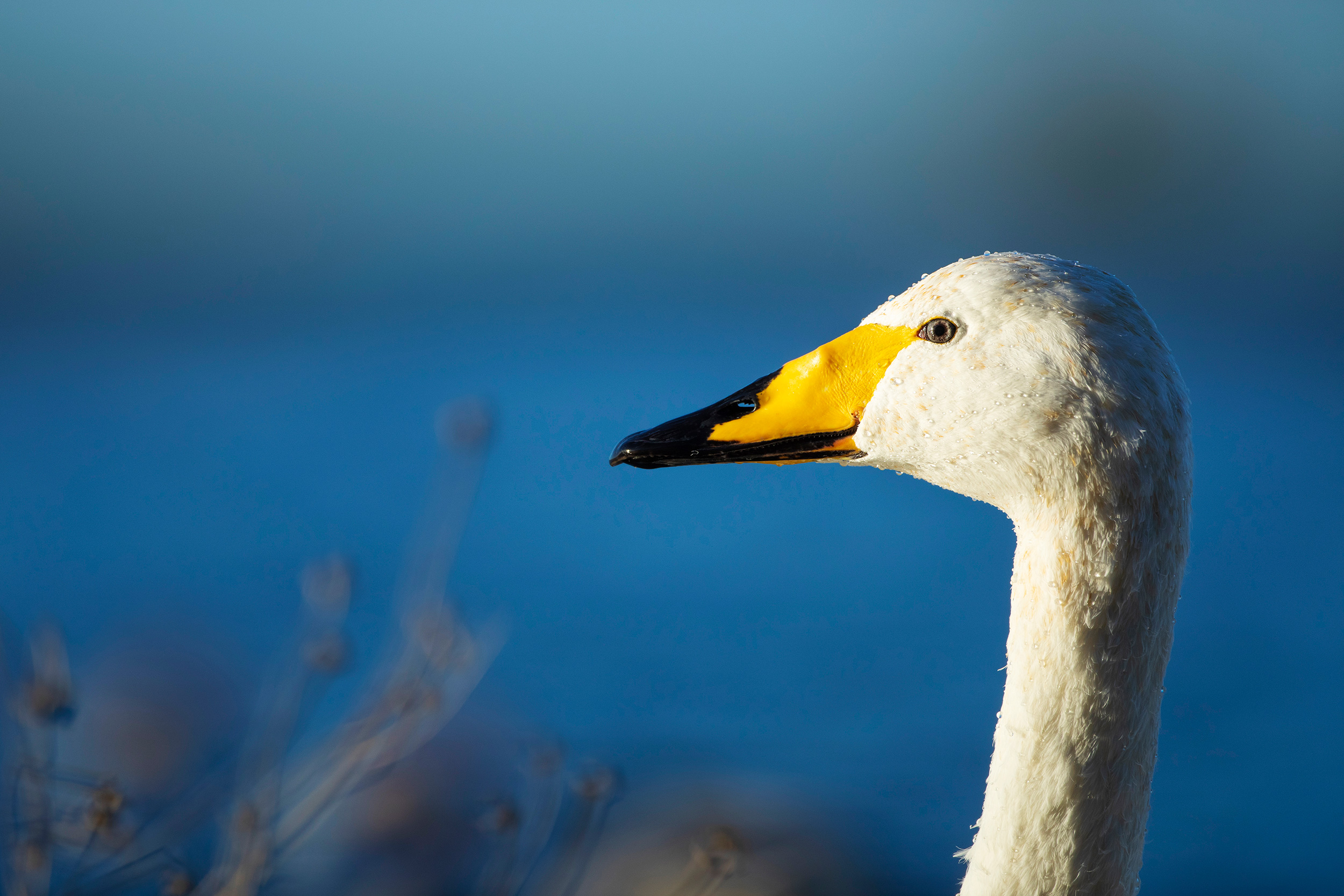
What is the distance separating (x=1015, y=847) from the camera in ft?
4.52

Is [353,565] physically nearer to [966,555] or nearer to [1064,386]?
[1064,386]

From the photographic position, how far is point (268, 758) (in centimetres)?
167

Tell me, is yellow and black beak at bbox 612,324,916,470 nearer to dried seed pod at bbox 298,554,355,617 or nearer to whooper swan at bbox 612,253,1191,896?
whooper swan at bbox 612,253,1191,896

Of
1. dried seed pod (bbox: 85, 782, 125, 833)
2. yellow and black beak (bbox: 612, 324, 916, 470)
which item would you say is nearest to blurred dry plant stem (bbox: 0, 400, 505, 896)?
dried seed pod (bbox: 85, 782, 125, 833)

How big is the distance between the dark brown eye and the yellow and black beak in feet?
0.13

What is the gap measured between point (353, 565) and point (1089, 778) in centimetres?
144

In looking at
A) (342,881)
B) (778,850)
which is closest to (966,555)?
(778,850)

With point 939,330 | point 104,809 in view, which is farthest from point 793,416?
point 104,809

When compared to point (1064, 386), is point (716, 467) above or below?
above

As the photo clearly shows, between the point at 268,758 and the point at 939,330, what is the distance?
1.40m

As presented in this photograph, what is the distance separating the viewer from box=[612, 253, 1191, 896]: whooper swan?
129 centimetres

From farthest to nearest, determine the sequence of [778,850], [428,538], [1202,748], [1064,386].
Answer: [1202,748] → [778,850] → [428,538] → [1064,386]

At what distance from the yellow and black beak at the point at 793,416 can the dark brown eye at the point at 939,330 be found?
39 millimetres

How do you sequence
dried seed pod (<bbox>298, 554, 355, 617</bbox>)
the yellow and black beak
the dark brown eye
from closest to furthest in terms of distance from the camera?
the dark brown eye, the yellow and black beak, dried seed pod (<bbox>298, 554, 355, 617</bbox>)
